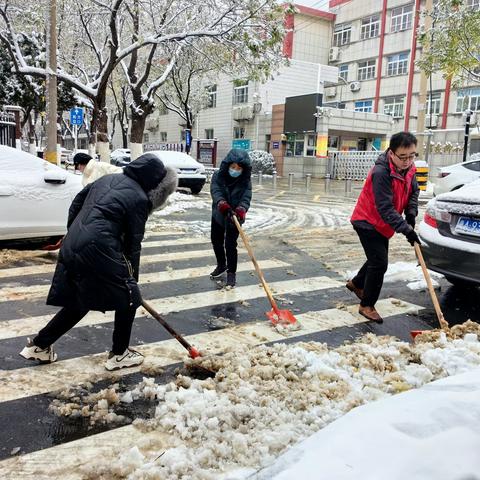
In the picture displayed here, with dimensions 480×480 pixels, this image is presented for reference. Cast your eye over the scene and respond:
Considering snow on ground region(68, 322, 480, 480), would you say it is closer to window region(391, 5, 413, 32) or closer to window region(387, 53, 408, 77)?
window region(387, 53, 408, 77)

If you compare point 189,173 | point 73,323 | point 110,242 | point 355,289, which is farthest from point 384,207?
point 189,173

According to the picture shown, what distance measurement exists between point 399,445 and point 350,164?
28.9 meters

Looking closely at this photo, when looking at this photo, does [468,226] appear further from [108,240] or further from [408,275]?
[108,240]

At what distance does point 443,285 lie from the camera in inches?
238

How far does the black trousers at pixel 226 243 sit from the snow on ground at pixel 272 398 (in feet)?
6.95

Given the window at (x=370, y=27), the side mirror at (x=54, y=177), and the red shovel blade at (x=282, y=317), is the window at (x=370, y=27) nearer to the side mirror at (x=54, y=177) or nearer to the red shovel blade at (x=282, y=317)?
the side mirror at (x=54, y=177)

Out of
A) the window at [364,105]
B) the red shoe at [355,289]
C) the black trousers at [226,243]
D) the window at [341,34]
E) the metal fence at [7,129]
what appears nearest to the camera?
the red shoe at [355,289]

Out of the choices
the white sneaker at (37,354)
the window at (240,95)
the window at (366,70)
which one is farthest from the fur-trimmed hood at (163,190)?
the window at (366,70)

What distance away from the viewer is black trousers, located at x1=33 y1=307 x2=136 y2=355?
3.41 metres

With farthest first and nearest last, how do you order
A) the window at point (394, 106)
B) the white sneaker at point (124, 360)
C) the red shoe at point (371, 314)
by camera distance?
the window at point (394, 106) → the red shoe at point (371, 314) → the white sneaker at point (124, 360)

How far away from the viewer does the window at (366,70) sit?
132ft

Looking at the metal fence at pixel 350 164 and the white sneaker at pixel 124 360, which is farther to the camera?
the metal fence at pixel 350 164

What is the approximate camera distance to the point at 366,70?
134 feet

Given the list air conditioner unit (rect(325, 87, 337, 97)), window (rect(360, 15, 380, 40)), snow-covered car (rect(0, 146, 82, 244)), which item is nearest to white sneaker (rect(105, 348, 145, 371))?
snow-covered car (rect(0, 146, 82, 244))
